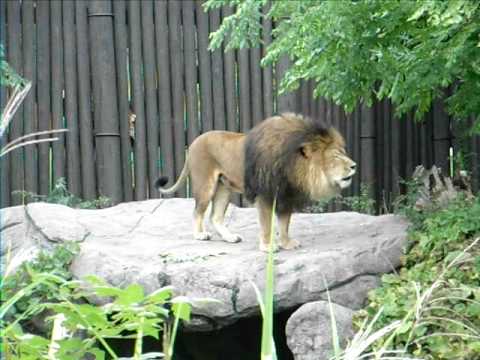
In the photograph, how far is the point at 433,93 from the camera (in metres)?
6.45

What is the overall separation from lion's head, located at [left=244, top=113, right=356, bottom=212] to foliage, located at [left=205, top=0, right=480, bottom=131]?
11.5 inches

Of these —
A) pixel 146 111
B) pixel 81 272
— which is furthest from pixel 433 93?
pixel 146 111

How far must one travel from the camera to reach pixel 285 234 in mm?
6832

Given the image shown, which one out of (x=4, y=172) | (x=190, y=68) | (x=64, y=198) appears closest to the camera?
(x=64, y=198)

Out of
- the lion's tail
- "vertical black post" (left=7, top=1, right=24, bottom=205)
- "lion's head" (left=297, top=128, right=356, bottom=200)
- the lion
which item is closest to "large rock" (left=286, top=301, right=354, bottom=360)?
the lion

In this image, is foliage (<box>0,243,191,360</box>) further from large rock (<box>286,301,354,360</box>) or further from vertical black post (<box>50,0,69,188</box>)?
vertical black post (<box>50,0,69,188</box>)

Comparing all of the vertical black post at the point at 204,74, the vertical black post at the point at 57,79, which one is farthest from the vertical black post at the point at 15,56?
the vertical black post at the point at 204,74

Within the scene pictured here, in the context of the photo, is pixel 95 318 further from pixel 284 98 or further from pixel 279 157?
pixel 284 98

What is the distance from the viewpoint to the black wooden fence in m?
10.0

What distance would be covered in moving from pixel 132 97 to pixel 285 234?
148 inches

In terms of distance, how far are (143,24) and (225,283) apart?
14.9ft

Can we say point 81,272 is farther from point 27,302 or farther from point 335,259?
point 335,259

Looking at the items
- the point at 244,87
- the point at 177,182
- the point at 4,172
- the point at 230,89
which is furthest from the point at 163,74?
the point at 177,182

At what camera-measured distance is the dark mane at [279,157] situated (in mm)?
6672
